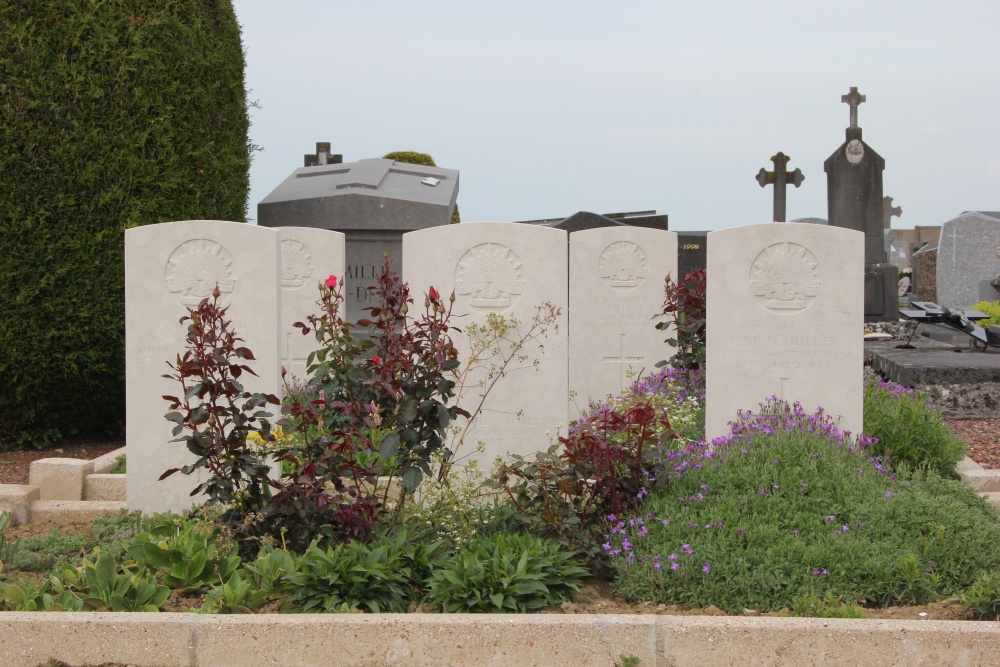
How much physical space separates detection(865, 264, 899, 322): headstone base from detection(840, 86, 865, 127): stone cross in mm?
2500

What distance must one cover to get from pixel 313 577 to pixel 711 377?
9.51 feet

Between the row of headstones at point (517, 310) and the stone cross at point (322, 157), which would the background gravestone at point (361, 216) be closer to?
the row of headstones at point (517, 310)

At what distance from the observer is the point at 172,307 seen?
5.55m

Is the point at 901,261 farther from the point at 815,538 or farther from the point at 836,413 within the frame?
the point at 815,538

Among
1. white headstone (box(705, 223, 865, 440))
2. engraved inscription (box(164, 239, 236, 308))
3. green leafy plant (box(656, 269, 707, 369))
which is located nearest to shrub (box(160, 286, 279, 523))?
engraved inscription (box(164, 239, 236, 308))

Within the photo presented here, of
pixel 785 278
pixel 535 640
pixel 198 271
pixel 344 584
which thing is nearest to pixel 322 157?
pixel 198 271

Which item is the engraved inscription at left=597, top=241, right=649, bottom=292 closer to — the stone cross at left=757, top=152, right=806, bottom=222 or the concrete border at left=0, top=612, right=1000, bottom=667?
the concrete border at left=0, top=612, right=1000, bottom=667

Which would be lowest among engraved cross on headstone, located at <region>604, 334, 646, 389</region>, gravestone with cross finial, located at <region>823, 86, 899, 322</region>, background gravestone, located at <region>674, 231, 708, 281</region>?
engraved cross on headstone, located at <region>604, 334, 646, 389</region>

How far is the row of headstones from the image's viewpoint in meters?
5.50

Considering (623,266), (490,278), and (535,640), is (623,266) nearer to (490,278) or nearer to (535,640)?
(490,278)

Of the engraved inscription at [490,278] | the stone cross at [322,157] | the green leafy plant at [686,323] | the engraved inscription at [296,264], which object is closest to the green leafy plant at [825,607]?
the engraved inscription at [490,278]

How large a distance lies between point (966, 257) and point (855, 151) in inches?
250

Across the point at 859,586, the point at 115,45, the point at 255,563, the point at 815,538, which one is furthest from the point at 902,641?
the point at 115,45

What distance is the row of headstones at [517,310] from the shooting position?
5496 mm
